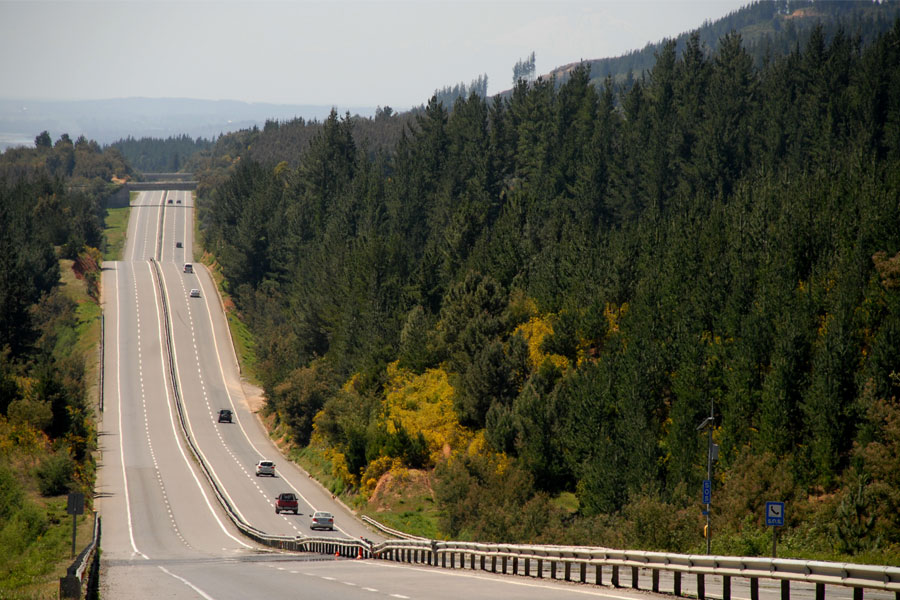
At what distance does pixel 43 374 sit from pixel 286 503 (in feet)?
64.2

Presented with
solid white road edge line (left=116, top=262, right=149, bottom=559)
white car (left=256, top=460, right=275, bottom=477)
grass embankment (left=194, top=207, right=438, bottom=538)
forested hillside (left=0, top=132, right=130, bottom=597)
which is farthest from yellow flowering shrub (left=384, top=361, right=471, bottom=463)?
forested hillside (left=0, top=132, right=130, bottom=597)

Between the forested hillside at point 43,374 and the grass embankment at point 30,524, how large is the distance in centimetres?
8

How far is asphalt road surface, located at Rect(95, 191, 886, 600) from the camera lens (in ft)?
79.6

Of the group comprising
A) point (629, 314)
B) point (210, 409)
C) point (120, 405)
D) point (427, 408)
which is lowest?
point (210, 409)

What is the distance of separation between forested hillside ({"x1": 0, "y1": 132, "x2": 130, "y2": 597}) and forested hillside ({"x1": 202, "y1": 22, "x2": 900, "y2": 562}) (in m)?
20.4

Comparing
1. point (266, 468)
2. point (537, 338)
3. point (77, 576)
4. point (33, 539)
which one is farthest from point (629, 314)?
point (77, 576)

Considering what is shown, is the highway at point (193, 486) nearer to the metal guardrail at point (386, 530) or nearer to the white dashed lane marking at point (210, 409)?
the white dashed lane marking at point (210, 409)

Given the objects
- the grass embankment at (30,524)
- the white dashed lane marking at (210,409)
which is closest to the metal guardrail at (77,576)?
the grass embankment at (30,524)

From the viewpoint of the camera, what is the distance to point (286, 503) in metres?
68.9

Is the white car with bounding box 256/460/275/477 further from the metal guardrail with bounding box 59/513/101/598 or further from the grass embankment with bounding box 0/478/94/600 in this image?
the metal guardrail with bounding box 59/513/101/598

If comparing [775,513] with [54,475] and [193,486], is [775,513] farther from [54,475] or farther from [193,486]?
[193,486]

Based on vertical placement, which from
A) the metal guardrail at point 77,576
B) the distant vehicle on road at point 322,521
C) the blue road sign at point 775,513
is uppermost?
the blue road sign at point 775,513

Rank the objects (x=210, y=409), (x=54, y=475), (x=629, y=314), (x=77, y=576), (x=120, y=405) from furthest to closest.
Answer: (x=210, y=409) → (x=120, y=405) → (x=629, y=314) → (x=54, y=475) → (x=77, y=576)

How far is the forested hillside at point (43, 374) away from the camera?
47.6 meters
